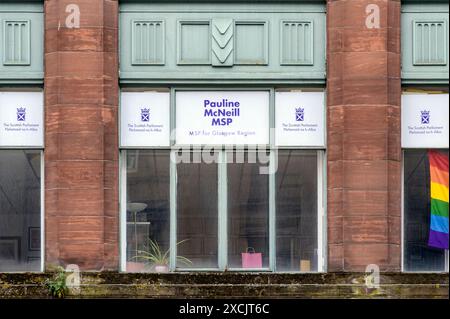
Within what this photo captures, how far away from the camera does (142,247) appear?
57.3ft

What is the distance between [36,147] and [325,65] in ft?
16.7

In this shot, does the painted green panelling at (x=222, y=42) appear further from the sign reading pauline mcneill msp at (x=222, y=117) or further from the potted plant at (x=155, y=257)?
the potted plant at (x=155, y=257)

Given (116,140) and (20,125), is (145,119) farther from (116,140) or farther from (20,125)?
(20,125)

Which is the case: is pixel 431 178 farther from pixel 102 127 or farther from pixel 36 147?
pixel 36 147

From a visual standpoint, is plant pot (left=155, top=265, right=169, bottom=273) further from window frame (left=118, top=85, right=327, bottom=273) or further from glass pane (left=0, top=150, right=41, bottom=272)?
glass pane (left=0, top=150, right=41, bottom=272)

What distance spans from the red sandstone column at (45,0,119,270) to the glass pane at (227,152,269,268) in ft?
6.39

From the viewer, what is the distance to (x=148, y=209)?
1750cm

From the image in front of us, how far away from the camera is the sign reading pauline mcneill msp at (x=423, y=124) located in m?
17.5

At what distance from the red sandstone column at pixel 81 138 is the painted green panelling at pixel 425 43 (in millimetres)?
4977

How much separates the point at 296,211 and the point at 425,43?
361 cm

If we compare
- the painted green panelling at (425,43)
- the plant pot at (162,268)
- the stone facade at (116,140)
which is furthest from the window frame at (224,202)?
the painted green panelling at (425,43)

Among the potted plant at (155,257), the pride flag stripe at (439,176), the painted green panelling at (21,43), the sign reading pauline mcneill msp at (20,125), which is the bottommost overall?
the potted plant at (155,257)

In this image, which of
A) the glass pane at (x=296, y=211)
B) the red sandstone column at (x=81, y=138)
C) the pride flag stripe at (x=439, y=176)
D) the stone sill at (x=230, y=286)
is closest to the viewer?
the stone sill at (x=230, y=286)
